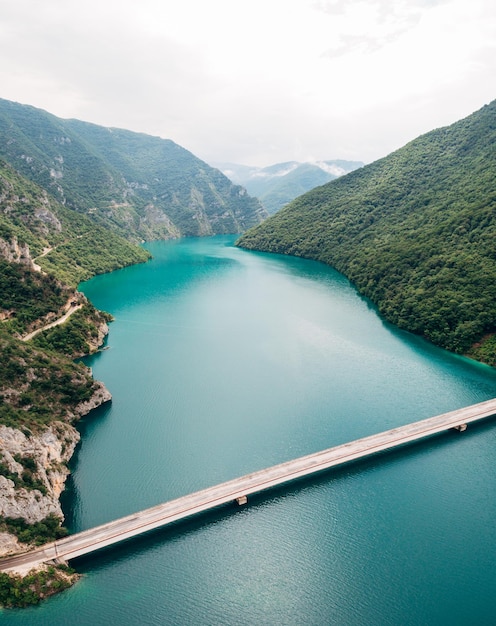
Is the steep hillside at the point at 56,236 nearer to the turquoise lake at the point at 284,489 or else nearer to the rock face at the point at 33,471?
the turquoise lake at the point at 284,489

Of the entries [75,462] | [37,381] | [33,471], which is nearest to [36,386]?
[37,381]

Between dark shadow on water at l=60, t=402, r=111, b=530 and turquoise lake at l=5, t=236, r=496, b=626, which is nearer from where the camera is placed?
turquoise lake at l=5, t=236, r=496, b=626

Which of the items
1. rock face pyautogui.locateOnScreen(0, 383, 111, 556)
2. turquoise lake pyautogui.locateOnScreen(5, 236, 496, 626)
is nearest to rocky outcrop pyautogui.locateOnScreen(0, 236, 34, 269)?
turquoise lake pyautogui.locateOnScreen(5, 236, 496, 626)

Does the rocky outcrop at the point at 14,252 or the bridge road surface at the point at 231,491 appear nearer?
the bridge road surface at the point at 231,491

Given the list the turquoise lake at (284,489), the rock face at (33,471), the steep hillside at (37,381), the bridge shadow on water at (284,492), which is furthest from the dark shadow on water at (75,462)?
the bridge shadow on water at (284,492)

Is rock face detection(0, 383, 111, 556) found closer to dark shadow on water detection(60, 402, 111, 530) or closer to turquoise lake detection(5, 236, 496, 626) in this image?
→ dark shadow on water detection(60, 402, 111, 530)

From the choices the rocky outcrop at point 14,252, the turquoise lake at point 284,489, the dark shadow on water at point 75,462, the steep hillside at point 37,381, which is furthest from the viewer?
the rocky outcrop at point 14,252
